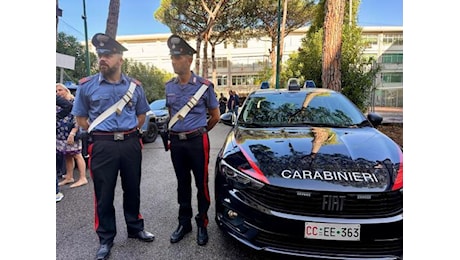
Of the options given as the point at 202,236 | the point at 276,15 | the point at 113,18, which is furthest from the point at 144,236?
the point at 276,15

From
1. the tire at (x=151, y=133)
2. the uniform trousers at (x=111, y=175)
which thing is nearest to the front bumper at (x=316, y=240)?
the uniform trousers at (x=111, y=175)

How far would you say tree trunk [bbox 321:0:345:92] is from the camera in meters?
7.28

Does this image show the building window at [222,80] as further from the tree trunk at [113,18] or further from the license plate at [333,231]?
the license plate at [333,231]

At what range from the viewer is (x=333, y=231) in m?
1.81

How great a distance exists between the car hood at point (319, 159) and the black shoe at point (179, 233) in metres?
0.84

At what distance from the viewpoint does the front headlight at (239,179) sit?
1.97 metres

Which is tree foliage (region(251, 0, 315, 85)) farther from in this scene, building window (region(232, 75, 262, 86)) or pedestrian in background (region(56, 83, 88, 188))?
pedestrian in background (region(56, 83, 88, 188))

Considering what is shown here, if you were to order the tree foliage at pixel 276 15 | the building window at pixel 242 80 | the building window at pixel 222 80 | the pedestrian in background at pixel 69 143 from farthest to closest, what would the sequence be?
Result: the building window at pixel 222 80, the building window at pixel 242 80, the tree foliage at pixel 276 15, the pedestrian in background at pixel 69 143

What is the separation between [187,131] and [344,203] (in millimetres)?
1350

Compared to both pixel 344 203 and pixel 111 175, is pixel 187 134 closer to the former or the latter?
pixel 111 175
